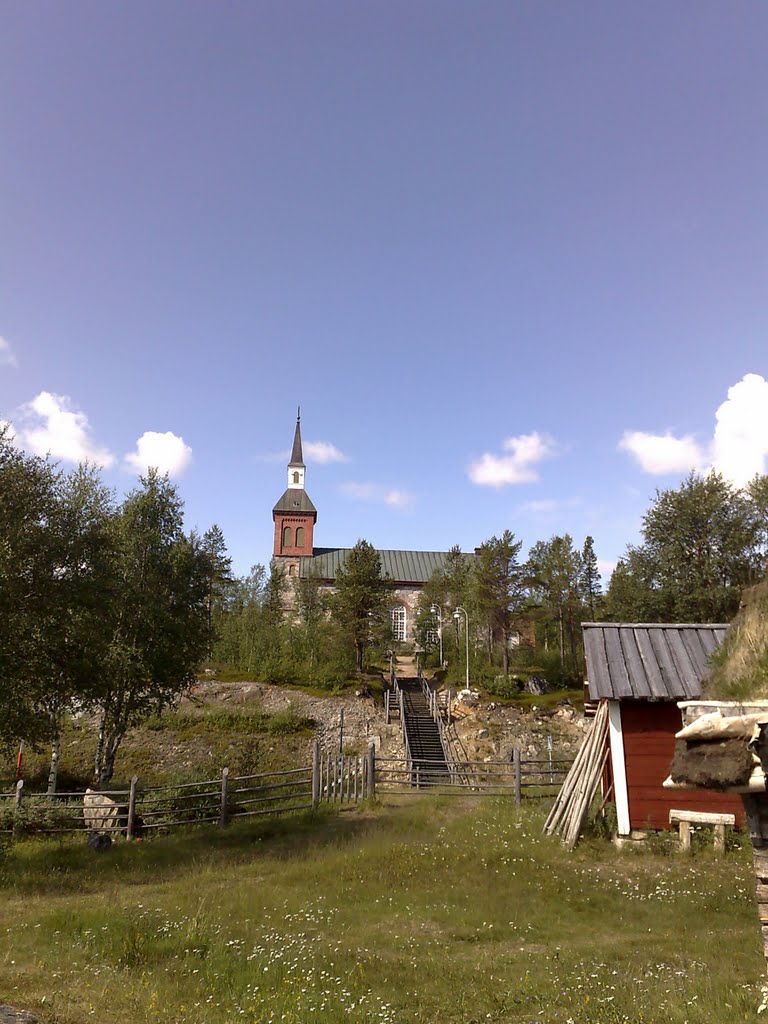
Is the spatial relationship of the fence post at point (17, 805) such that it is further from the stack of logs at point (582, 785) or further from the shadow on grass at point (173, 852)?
the stack of logs at point (582, 785)

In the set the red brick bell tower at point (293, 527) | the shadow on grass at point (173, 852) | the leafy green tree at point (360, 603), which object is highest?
the red brick bell tower at point (293, 527)

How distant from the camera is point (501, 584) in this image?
1796 inches

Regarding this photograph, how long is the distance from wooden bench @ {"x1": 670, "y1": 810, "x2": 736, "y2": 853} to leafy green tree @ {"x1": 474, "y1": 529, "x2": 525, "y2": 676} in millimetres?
31475

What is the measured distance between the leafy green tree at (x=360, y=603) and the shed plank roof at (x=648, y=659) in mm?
25154


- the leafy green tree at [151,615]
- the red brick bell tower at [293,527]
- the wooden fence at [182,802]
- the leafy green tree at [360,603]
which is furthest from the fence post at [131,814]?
the red brick bell tower at [293,527]

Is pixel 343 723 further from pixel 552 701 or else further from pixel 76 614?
pixel 76 614

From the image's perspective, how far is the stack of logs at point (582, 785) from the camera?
14.4 metres

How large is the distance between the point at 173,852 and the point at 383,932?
26.4ft

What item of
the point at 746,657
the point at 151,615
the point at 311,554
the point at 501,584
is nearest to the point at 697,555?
the point at 501,584

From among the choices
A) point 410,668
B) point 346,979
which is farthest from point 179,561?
point 410,668

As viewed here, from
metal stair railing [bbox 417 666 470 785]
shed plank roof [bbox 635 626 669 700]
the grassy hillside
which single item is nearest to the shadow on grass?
shed plank roof [bbox 635 626 669 700]

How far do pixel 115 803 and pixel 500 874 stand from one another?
10.9 metres

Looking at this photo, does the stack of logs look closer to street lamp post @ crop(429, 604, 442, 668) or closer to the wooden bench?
the wooden bench

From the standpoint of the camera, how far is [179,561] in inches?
953
